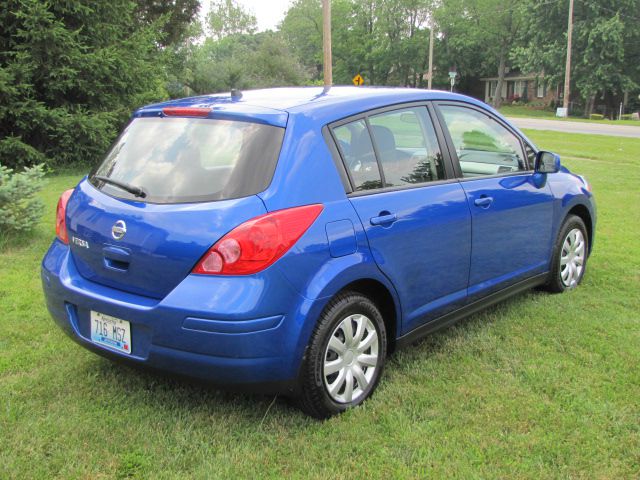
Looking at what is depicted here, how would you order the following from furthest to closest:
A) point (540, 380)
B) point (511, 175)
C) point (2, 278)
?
point (2, 278) → point (511, 175) → point (540, 380)

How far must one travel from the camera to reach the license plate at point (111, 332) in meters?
2.95

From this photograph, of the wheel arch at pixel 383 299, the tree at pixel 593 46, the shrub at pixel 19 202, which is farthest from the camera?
the tree at pixel 593 46

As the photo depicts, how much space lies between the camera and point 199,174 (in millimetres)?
2992

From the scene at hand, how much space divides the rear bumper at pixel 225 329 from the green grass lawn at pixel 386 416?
256 mm

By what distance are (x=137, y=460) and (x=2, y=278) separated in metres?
3.21

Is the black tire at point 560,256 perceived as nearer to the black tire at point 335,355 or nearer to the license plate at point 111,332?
the black tire at point 335,355

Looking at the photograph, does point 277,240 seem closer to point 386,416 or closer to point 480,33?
point 386,416

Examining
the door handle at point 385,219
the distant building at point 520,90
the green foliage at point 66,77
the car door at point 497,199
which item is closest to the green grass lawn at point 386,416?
the car door at point 497,199

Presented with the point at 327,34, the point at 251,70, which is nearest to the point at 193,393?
the point at 327,34

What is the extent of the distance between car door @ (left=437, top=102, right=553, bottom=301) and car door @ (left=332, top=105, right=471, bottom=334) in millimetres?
145

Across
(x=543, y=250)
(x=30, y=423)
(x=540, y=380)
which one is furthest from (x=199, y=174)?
(x=543, y=250)

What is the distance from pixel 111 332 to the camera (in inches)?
119

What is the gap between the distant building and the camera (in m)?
59.7

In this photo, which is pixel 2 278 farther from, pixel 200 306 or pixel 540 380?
pixel 540 380
